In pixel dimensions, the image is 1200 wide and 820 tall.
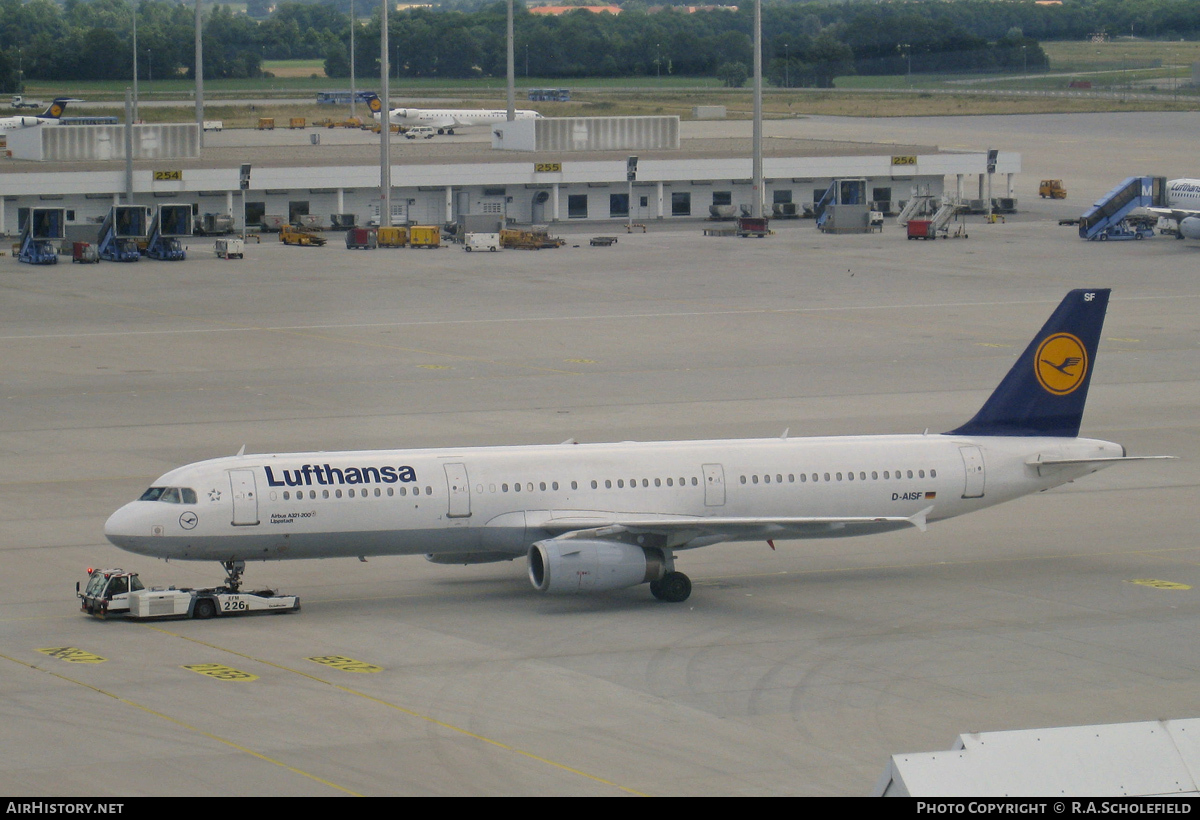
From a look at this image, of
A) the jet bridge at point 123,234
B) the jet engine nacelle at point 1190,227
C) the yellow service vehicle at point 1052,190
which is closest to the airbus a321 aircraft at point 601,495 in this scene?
the jet bridge at point 123,234

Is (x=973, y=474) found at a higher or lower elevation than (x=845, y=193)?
lower

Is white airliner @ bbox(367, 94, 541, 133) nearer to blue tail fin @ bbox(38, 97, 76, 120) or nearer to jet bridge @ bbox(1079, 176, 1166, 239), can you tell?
blue tail fin @ bbox(38, 97, 76, 120)

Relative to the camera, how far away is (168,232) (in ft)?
352

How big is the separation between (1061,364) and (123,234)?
78259 mm

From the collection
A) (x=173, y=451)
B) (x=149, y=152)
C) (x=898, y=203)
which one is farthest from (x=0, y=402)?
(x=898, y=203)

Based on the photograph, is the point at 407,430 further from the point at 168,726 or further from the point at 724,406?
the point at 168,726

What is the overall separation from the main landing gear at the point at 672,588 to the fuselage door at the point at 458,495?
435cm

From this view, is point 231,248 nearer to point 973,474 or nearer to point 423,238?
point 423,238

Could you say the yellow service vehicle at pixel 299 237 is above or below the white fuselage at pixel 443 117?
below

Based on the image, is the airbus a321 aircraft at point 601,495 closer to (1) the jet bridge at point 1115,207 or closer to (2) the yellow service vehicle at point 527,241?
(2) the yellow service vehicle at point 527,241

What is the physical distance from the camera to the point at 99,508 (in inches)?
1783

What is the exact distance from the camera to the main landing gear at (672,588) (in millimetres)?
36750

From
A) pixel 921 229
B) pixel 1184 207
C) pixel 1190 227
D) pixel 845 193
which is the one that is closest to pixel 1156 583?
pixel 921 229

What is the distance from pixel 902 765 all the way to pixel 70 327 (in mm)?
69348
